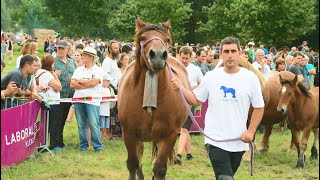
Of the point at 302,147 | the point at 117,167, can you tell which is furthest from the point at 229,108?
the point at 302,147

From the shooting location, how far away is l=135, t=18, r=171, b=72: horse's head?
18.7 feet

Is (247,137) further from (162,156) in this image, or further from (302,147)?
(302,147)

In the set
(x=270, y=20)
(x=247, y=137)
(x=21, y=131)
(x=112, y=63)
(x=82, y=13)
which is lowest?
(x=21, y=131)

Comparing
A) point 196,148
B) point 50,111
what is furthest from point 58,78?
point 196,148

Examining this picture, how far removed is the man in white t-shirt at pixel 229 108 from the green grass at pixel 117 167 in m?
3.11

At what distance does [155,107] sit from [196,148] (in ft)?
15.8

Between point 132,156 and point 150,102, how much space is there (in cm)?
106

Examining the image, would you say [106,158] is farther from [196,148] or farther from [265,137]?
[265,137]

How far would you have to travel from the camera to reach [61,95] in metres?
10.6

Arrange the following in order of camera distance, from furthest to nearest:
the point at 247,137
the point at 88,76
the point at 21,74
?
1. the point at 88,76
2. the point at 21,74
3. the point at 247,137

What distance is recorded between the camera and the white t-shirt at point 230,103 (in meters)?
5.07

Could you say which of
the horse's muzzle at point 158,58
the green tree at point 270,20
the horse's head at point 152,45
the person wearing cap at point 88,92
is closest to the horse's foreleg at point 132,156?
the horse's head at point 152,45

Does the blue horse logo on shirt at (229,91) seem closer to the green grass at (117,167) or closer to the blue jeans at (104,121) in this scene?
the green grass at (117,167)

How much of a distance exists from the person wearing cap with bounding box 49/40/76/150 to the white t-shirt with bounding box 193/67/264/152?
5.53 m
